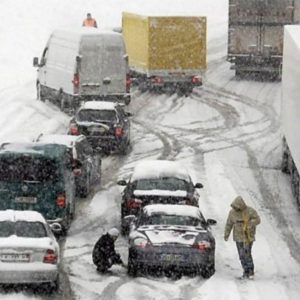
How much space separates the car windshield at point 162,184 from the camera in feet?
86.2

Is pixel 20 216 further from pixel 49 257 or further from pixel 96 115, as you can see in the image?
pixel 96 115

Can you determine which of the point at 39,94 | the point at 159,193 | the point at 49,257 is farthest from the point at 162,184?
the point at 39,94

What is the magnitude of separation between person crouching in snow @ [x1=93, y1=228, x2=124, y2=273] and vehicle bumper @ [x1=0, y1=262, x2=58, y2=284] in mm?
2227

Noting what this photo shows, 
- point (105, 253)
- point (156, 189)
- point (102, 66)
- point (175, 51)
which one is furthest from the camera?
point (175, 51)

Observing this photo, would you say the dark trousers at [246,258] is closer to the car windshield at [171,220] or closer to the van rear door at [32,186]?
the car windshield at [171,220]

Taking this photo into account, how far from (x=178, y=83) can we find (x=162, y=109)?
9.23 feet

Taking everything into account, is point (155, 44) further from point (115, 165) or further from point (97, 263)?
point (97, 263)

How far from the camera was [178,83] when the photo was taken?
4609 centimetres

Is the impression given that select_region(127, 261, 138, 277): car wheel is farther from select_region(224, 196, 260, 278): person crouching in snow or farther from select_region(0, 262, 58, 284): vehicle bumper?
select_region(0, 262, 58, 284): vehicle bumper

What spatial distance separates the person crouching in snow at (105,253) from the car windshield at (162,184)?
10.9 feet

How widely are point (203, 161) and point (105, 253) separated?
1245 cm

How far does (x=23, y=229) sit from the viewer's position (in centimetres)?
2105

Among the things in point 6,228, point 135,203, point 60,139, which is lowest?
point 135,203

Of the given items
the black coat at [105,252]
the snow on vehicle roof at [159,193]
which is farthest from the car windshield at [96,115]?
the black coat at [105,252]
